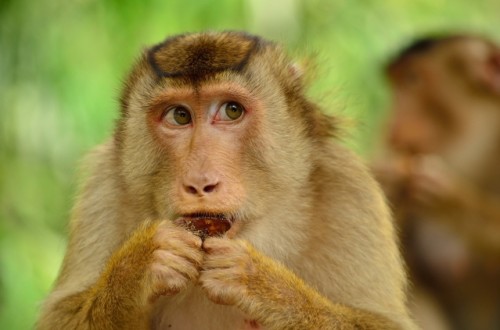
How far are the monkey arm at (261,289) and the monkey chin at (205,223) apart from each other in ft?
0.22

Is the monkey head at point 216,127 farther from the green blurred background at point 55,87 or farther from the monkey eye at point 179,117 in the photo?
the green blurred background at point 55,87

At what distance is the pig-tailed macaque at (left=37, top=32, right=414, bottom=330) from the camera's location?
424 cm

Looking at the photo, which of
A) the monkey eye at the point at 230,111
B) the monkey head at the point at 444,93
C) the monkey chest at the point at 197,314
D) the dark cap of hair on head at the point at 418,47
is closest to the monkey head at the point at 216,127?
the monkey eye at the point at 230,111

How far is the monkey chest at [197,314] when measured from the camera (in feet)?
15.5

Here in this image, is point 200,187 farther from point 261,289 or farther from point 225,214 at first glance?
point 261,289

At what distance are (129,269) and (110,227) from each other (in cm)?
70

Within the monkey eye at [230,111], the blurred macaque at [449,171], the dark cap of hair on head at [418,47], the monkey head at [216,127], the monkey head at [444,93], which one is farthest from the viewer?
the dark cap of hair on head at [418,47]

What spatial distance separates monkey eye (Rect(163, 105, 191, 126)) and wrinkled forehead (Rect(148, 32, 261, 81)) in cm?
14

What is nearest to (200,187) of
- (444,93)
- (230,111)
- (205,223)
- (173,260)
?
(205,223)

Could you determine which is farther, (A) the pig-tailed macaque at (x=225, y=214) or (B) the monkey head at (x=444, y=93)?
(B) the monkey head at (x=444, y=93)

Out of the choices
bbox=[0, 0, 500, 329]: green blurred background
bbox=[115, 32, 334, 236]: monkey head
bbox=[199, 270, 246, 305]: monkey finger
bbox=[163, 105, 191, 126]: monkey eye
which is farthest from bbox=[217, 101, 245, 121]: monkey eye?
bbox=[0, 0, 500, 329]: green blurred background

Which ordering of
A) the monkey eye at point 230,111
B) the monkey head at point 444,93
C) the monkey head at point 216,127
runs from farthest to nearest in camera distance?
1. the monkey head at point 444,93
2. the monkey eye at point 230,111
3. the monkey head at point 216,127

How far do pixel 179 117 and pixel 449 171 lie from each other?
477 cm

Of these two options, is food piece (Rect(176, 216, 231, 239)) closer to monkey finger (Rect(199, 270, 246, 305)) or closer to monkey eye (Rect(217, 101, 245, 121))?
monkey finger (Rect(199, 270, 246, 305))
